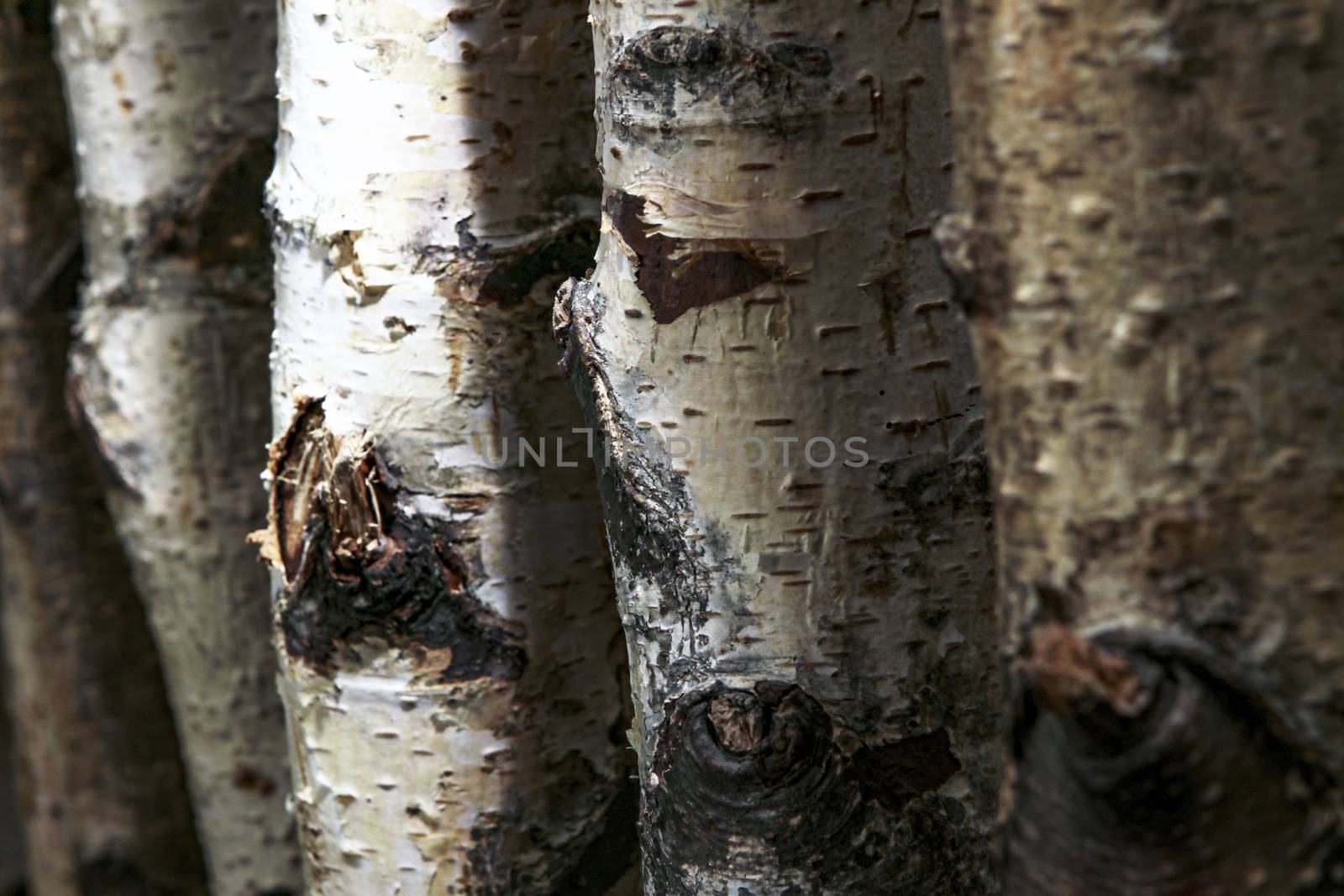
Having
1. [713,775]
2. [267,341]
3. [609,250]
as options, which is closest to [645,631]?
[713,775]

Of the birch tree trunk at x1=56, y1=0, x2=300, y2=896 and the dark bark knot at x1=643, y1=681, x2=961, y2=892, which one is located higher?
the birch tree trunk at x1=56, y1=0, x2=300, y2=896

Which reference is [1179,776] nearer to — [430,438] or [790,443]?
[790,443]

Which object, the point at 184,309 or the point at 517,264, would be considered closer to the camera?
the point at 517,264

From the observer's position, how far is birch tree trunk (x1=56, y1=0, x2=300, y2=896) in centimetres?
134

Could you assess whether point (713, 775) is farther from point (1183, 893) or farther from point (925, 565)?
point (1183, 893)

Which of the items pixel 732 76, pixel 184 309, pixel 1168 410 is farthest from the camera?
pixel 184 309

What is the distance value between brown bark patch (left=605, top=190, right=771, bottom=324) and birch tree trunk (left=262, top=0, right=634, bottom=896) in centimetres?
23

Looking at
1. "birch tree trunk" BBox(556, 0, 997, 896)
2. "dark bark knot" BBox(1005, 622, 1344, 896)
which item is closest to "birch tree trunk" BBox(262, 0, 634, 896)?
"birch tree trunk" BBox(556, 0, 997, 896)

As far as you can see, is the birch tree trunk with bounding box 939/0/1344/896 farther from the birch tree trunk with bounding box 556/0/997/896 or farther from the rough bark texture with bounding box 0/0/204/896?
the rough bark texture with bounding box 0/0/204/896

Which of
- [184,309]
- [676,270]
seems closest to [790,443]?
[676,270]

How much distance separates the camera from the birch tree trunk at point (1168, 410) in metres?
0.48

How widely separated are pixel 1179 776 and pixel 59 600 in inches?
63.4

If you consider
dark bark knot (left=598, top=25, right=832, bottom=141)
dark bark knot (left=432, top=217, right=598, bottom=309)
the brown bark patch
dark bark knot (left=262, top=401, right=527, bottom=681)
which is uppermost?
dark bark knot (left=598, top=25, right=832, bottom=141)

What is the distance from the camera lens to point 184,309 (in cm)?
136
